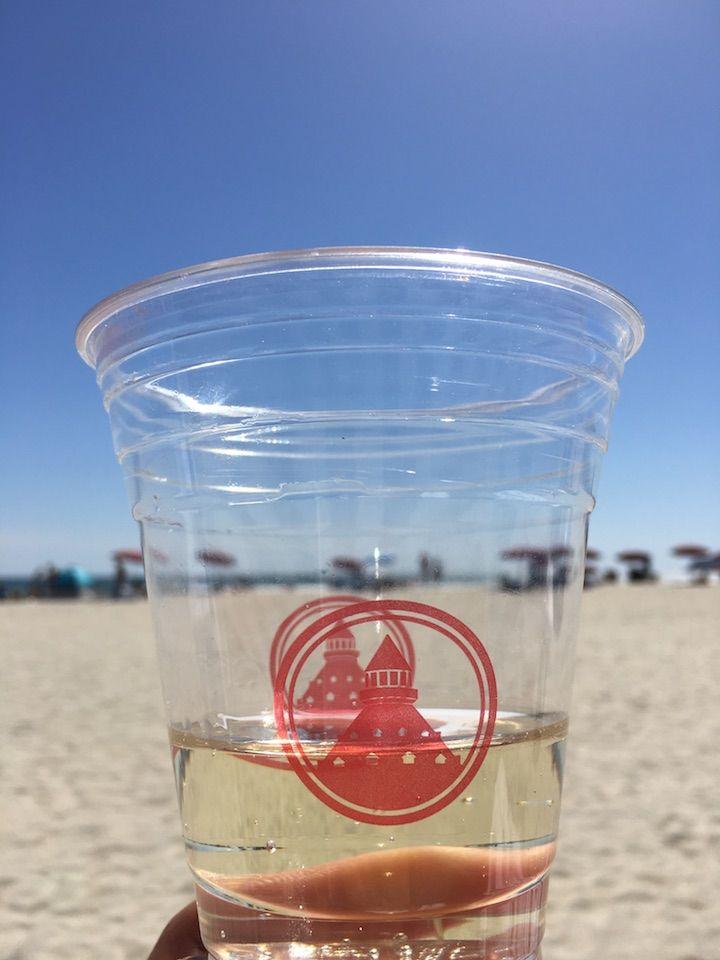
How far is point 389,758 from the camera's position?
33.1 inches

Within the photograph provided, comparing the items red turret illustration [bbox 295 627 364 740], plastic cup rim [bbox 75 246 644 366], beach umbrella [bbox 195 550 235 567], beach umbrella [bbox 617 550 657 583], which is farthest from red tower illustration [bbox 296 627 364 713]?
beach umbrella [bbox 617 550 657 583]

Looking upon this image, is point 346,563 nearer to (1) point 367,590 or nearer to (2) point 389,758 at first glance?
(1) point 367,590

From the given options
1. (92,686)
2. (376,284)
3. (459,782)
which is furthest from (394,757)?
(92,686)

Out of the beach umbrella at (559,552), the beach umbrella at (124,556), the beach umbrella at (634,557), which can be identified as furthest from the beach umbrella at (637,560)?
the beach umbrella at (559,552)

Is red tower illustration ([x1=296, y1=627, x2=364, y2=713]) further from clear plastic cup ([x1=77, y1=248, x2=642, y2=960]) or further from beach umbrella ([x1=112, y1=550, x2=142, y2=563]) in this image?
beach umbrella ([x1=112, y1=550, x2=142, y2=563])

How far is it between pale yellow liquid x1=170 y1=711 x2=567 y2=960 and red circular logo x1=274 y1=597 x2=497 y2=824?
1 centimetres

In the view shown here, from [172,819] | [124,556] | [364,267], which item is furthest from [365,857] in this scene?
[124,556]

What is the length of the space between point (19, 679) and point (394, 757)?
9.68 metres

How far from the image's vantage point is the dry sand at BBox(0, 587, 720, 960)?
3828 mm

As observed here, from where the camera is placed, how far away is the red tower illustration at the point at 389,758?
834mm

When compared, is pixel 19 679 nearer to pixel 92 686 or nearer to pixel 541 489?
pixel 92 686

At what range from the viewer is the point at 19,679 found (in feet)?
31.3

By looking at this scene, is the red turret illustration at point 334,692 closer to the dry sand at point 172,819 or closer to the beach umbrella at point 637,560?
the dry sand at point 172,819

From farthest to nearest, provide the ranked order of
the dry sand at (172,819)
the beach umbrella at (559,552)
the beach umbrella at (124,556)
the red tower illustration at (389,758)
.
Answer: the beach umbrella at (124,556) → the dry sand at (172,819) → the beach umbrella at (559,552) → the red tower illustration at (389,758)
